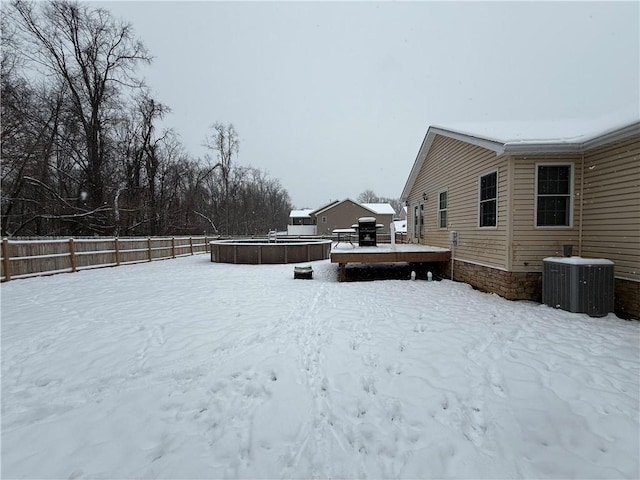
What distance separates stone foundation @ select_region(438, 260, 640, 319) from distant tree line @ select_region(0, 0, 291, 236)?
16.8m

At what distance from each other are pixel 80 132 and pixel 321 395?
20.9m

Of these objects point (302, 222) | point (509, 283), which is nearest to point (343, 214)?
point (302, 222)

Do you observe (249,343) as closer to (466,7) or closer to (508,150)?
(508,150)

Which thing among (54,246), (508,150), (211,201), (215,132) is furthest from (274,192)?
(508,150)

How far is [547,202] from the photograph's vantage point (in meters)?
6.01

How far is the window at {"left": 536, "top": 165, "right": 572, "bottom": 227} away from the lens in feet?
19.6

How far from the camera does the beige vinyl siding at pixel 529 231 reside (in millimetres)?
5961

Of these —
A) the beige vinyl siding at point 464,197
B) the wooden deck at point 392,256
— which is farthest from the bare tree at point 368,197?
the wooden deck at point 392,256

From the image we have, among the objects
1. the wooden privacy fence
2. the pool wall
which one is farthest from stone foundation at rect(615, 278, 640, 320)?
the wooden privacy fence

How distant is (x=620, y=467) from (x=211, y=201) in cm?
3729

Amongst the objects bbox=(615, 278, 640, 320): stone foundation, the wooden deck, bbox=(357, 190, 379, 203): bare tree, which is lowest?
bbox=(615, 278, 640, 320): stone foundation

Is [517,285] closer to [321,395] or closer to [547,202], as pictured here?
[547,202]

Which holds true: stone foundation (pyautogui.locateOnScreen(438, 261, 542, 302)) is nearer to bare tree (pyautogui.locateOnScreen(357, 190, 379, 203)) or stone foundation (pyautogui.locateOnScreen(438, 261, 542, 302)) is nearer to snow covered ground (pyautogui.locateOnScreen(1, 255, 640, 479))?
snow covered ground (pyautogui.locateOnScreen(1, 255, 640, 479))

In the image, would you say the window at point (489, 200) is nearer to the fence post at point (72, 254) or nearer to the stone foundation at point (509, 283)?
the stone foundation at point (509, 283)
